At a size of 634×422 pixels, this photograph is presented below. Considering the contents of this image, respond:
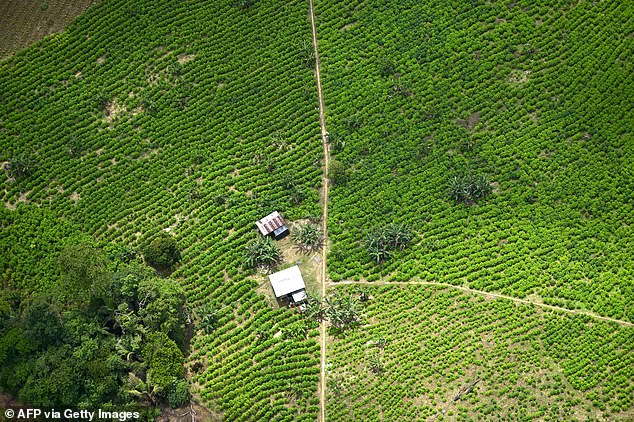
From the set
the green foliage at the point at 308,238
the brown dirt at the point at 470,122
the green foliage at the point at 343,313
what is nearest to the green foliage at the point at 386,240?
the green foliage at the point at 308,238

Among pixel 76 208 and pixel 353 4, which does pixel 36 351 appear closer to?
pixel 76 208

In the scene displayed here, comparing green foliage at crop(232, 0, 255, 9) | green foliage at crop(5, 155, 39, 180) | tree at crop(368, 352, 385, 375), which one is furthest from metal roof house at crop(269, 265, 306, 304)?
green foliage at crop(232, 0, 255, 9)

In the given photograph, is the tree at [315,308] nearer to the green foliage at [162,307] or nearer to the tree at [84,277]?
the green foliage at [162,307]

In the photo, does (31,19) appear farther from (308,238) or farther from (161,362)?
(161,362)

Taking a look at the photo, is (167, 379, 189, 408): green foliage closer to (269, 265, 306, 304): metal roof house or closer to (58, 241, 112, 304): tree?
(58, 241, 112, 304): tree

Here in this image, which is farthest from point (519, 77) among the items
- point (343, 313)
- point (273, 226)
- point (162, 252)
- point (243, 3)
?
point (162, 252)

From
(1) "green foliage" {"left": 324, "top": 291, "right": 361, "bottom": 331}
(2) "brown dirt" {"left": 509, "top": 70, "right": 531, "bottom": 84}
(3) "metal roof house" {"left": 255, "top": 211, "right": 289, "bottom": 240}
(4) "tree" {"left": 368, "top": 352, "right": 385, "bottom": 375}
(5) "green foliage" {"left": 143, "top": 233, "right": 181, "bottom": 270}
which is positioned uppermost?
(5) "green foliage" {"left": 143, "top": 233, "right": 181, "bottom": 270}
